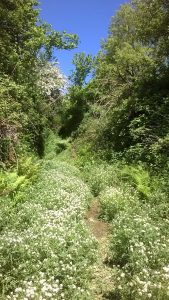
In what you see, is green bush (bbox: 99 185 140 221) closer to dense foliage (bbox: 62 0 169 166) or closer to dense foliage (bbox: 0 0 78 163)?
dense foliage (bbox: 62 0 169 166)

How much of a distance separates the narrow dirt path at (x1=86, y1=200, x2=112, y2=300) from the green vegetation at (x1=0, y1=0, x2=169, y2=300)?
0.11 meters

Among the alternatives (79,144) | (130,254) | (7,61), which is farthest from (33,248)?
(79,144)

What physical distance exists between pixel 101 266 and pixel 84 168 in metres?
10.8

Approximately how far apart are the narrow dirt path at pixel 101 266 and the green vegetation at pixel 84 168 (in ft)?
0.35

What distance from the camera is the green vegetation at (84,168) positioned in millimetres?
6516

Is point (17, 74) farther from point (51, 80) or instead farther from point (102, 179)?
point (51, 80)

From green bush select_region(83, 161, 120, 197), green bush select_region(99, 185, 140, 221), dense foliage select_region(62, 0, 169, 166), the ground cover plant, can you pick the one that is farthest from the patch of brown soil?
dense foliage select_region(62, 0, 169, 166)

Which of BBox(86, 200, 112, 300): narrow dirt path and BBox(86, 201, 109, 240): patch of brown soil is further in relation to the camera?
BBox(86, 201, 109, 240): patch of brown soil

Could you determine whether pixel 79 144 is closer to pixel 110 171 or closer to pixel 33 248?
pixel 110 171

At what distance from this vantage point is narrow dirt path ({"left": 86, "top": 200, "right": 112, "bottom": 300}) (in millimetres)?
6750

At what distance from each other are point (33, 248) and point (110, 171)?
865 cm

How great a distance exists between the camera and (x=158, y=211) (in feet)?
32.8

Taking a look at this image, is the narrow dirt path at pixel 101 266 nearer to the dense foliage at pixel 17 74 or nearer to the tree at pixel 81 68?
the dense foliage at pixel 17 74

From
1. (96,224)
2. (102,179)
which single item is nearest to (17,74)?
(102,179)
